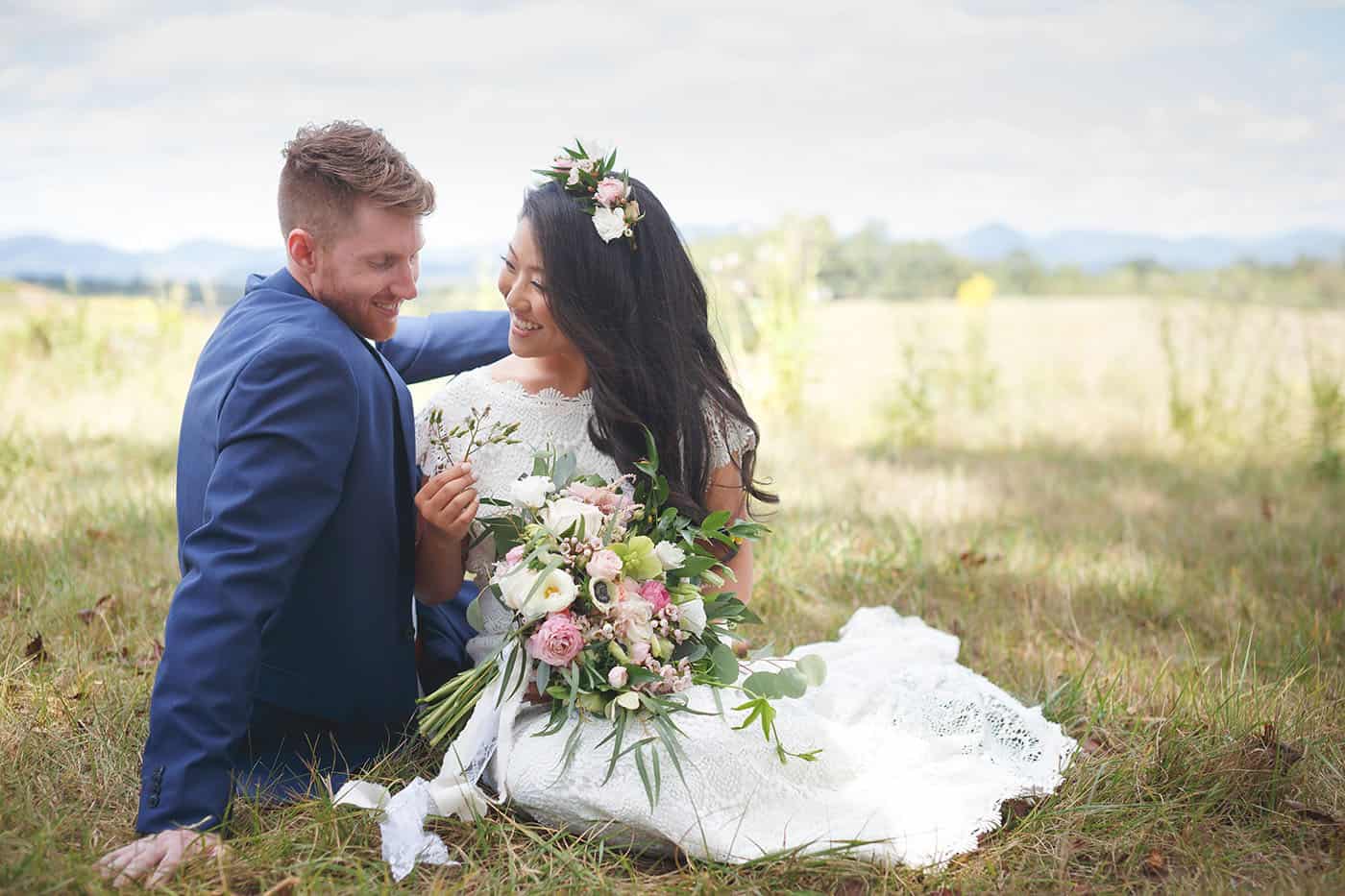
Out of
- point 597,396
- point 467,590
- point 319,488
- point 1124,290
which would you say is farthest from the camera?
point 1124,290

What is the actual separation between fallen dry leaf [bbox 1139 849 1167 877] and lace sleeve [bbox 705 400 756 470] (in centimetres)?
156

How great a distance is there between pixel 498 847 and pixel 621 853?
13.0 inches

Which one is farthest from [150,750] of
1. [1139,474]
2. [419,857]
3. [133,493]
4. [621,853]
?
[1139,474]

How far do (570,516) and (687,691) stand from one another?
2.10 feet

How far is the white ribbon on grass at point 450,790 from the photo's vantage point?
8.72 ft

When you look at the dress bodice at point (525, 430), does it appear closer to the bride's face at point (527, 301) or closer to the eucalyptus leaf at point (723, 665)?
the bride's face at point (527, 301)

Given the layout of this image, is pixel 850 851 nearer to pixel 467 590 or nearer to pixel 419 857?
pixel 419 857

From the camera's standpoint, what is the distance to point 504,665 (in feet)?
9.68

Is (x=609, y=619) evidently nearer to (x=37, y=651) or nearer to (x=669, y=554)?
(x=669, y=554)

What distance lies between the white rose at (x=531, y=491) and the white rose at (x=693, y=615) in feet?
1.55

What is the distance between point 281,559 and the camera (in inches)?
99.4

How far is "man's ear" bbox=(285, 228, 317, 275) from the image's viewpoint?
2.86 m

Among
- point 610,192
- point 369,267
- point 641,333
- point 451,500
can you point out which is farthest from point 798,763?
point 369,267

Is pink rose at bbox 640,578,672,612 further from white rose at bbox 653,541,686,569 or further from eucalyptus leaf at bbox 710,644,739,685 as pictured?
eucalyptus leaf at bbox 710,644,739,685
